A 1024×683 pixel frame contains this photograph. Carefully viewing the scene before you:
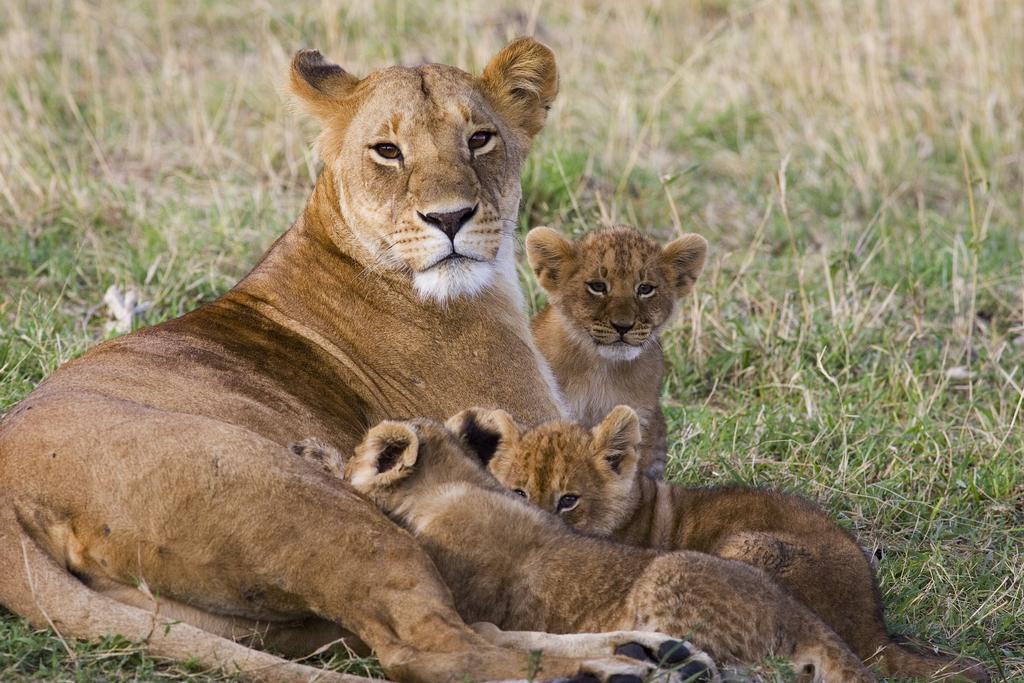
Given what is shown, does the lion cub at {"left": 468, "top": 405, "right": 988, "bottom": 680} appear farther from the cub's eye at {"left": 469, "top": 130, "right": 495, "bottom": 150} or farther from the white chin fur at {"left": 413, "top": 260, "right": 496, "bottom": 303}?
the cub's eye at {"left": 469, "top": 130, "right": 495, "bottom": 150}

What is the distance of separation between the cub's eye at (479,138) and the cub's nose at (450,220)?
30 centimetres

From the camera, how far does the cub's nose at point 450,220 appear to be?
181 inches

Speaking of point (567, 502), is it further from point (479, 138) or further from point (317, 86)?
point (317, 86)

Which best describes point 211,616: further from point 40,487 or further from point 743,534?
point 743,534

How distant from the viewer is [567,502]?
14.8ft

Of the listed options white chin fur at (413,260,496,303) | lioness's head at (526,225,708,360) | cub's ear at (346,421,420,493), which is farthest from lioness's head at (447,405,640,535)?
lioness's head at (526,225,708,360)

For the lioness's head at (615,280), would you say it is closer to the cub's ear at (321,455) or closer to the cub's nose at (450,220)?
the cub's nose at (450,220)

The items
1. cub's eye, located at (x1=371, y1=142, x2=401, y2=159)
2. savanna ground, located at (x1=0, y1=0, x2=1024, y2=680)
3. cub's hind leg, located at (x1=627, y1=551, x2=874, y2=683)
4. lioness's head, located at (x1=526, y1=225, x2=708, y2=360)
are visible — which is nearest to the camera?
cub's hind leg, located at (x1=627, y1=551, x2=874, y2=683)

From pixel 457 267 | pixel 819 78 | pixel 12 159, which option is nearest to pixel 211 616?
pixel 457 267

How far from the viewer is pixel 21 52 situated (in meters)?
9.20

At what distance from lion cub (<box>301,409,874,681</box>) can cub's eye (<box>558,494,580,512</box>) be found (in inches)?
14.4

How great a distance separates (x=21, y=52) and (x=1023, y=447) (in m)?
6.43

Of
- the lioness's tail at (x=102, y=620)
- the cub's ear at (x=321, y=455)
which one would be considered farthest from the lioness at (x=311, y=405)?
the cub's ear at (x=321, y=455)

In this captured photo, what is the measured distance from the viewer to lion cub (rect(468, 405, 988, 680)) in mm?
4160
